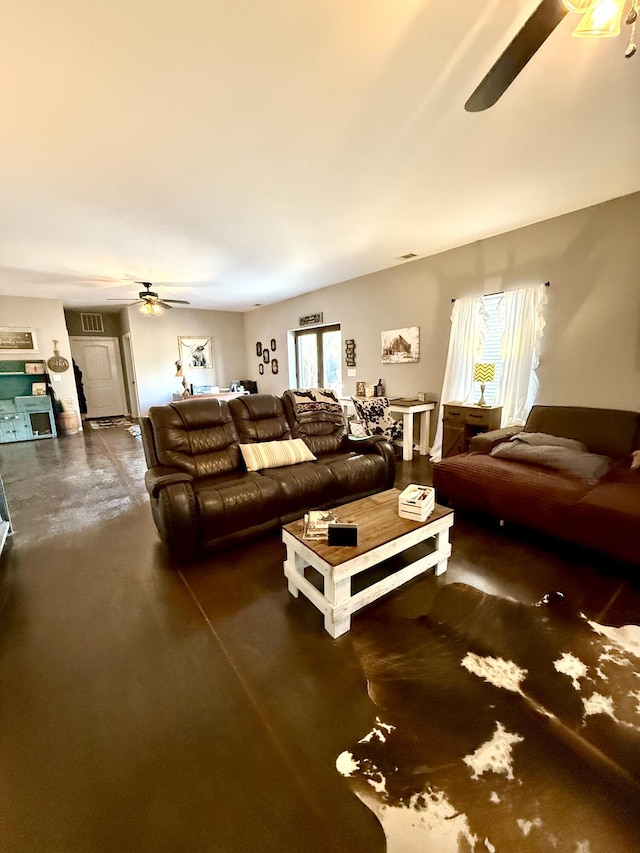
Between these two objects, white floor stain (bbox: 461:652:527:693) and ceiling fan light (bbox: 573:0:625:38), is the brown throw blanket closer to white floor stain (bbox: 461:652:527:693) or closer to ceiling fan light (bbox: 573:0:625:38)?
white floor stain (bbox: 461:652:527:693)

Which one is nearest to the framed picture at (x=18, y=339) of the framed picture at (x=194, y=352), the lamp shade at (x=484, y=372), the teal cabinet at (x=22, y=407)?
the teal cabinet at (x=22, y=407)

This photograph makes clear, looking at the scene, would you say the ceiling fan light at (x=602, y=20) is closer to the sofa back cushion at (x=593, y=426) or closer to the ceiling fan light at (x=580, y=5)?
the ceiling fan light at (x=580, y=5)

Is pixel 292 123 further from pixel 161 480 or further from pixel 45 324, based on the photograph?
pixel 45 324

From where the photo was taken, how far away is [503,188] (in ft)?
8.99

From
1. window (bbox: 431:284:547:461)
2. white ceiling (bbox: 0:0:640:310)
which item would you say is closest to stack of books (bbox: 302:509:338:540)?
white ceiling (bbox: 0:0:640:310)

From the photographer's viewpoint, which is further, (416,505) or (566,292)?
(566,292)

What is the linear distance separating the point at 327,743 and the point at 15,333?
809 centimetres

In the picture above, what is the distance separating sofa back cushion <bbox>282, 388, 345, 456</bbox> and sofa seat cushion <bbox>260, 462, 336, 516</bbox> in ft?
1.57

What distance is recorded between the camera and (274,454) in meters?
2.96

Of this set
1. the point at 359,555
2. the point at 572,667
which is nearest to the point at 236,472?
the point at 359,555

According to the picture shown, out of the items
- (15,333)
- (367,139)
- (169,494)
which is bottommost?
(169,494)

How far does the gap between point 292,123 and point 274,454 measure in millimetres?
2234

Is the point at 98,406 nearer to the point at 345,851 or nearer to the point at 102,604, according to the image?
the point at 102,604

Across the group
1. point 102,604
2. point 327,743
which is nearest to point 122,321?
point 102,604
